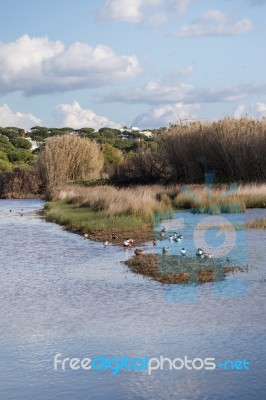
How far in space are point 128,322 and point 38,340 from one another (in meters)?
1.48

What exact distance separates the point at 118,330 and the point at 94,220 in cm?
1580

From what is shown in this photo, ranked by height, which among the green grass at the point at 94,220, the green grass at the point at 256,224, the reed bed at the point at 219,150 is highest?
the reed bed at the point at 219,150

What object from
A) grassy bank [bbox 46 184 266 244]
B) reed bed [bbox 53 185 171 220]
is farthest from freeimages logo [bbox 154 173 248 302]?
reed bed [bbox 53 185 171 220]

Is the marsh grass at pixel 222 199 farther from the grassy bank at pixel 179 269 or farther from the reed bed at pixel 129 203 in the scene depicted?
the grassy bank at pixel 179 269

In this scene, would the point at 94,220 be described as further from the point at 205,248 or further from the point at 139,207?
the point at 205,248

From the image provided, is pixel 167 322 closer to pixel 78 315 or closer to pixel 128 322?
pixel 128 322

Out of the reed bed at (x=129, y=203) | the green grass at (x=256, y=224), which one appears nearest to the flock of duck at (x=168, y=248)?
the green grass at (x=256, y=224)

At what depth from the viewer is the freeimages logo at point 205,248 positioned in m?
13.3

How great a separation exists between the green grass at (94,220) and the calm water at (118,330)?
274 inches

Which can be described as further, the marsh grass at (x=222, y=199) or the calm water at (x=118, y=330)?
the marsh grass at (x=222, y=199)

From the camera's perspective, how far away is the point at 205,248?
18562mm

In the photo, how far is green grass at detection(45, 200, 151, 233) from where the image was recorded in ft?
80.3

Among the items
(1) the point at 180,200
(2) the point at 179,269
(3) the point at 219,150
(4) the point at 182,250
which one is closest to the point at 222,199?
(1) the point at 180,200

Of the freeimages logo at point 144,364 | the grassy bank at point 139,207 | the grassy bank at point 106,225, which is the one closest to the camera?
the freeimages logo at point 144,364
